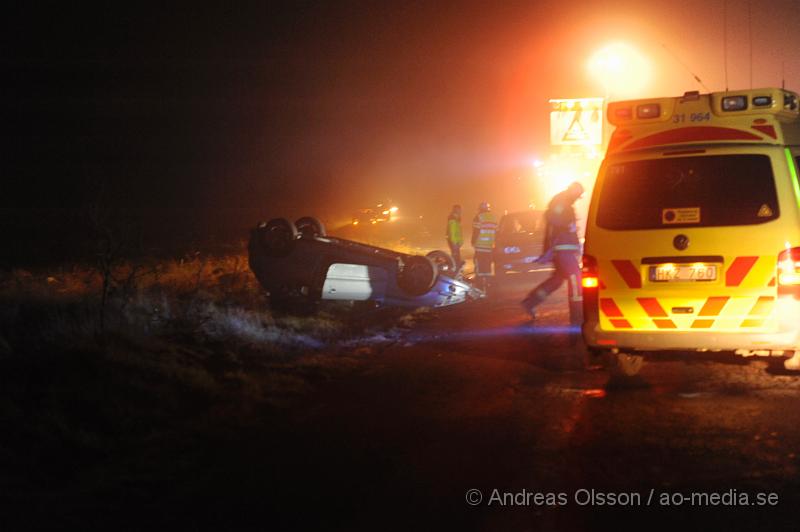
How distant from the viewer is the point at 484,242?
661 inches

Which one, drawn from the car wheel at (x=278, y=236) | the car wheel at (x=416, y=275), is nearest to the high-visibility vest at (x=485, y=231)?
the car wheel at (x=416, y=275)

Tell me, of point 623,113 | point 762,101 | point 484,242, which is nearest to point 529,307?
point 623,113

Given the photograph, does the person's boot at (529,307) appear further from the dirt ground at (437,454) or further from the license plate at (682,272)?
the license plate at (682,272)

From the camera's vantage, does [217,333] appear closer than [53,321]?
No

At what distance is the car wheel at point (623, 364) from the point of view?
7.28 m

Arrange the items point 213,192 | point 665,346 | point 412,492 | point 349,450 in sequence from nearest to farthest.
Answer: point 412,492, point 349,450, point 665,346, point 213,192

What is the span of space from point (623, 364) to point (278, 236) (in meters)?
5.52

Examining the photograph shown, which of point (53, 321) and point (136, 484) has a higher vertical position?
point (53, 321)

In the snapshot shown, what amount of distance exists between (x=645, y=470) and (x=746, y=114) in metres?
3.43

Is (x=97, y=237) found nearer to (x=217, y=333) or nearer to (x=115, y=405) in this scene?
(x=217, y=333)

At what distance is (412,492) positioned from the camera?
15.3 feet

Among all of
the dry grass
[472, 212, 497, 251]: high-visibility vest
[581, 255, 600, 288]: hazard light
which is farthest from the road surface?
[472, 212, 497, 251]: high-visibility vest

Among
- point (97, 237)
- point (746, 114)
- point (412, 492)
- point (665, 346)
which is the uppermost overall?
point (746, 114)

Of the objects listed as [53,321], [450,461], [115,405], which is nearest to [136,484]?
[115,405]
